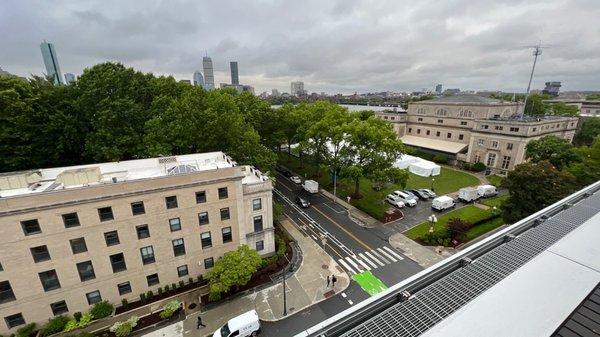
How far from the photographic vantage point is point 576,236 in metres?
12.8

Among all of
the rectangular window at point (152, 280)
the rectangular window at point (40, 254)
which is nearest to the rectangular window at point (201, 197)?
the rectangular window at point (152, 280)

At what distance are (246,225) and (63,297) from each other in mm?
16251

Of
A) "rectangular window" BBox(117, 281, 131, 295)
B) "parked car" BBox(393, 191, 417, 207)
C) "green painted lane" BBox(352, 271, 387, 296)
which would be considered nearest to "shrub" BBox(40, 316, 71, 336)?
"rectangular window" BBox(117, 281, 131, 295)

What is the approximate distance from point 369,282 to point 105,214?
83.1 feet

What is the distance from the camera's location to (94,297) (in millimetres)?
22969

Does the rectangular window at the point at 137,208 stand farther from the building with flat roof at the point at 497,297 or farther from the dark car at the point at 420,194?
the dark car at the point at 420,194

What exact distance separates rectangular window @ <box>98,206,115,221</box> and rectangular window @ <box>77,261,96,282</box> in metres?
4.17

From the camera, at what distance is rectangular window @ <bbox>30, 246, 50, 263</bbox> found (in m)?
19.9

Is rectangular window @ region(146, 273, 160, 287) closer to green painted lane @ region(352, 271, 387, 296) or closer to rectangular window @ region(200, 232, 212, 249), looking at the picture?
rectangular window @ region(200, 232, 212, 249)

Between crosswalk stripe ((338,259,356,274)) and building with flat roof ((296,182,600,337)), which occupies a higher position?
building with flat roof ((296,182,600,337))

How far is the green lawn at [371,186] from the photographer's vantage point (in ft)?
140

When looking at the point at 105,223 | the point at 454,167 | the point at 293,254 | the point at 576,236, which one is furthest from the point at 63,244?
the point at 454,167

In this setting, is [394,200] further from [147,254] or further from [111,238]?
[111,238]

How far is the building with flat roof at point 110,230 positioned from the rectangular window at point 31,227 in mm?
53
